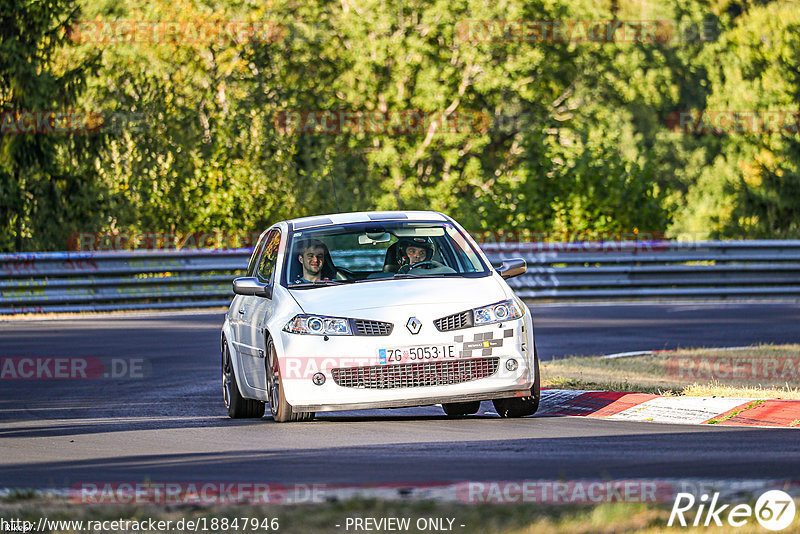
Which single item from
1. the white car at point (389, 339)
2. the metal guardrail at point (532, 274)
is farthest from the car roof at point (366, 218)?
the metal guardrail at point (532, 274)

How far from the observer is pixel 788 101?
1980 inches

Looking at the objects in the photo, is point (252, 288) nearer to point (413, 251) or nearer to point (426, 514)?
point (413, 251)

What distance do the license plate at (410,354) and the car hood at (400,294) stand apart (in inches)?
12.4

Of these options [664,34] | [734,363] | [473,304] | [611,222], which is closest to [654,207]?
[611,222]

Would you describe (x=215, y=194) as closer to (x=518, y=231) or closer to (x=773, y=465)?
(x=518, y=231)

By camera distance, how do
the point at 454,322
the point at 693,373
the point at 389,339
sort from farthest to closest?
the point at 693,373 < the point at 454,322 < the point at 389,339

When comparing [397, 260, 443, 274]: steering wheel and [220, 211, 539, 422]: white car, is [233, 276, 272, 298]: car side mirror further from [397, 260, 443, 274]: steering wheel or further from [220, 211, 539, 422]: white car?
[397, 260, 443, 274]: steering wheel

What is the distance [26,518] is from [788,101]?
153ft

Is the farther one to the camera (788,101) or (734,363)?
(788,101)

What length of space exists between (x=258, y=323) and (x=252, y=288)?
0.27 meters

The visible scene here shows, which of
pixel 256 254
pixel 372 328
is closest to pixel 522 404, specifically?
pixel 372 328

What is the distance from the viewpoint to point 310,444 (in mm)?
9414

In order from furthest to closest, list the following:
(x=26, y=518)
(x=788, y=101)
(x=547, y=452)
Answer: (x=788, y=101) → (x=547, y=452) → (x=26, y=518)

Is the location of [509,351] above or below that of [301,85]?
below
